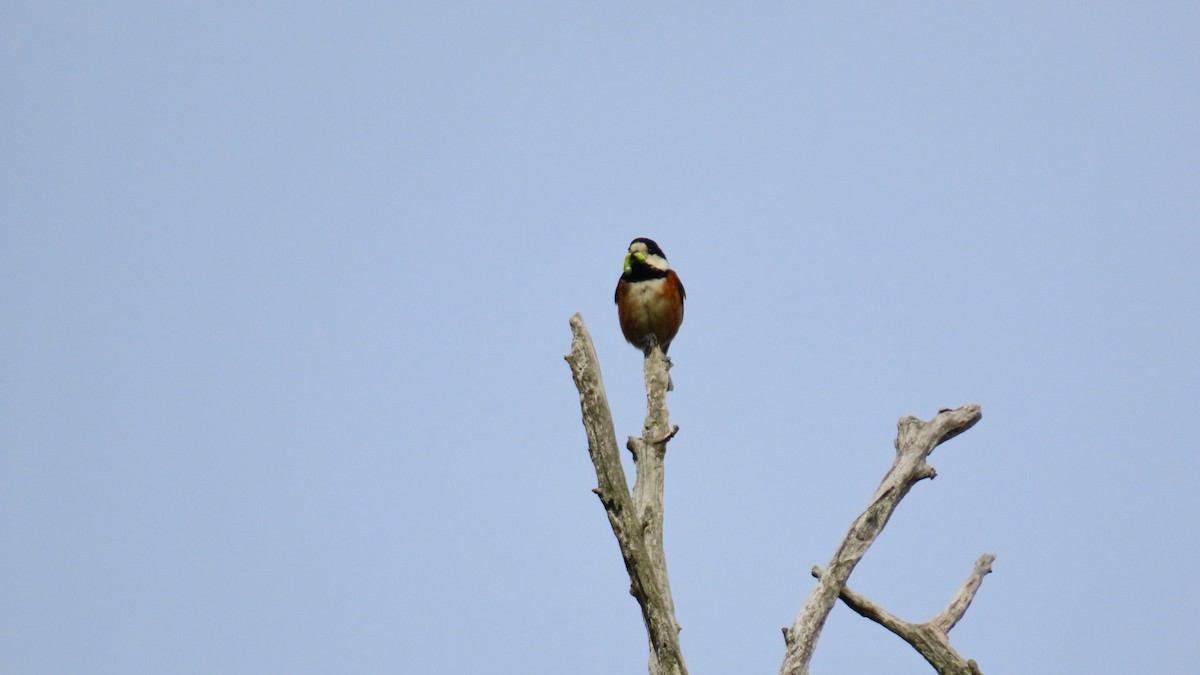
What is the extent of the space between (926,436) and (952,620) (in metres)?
1.19

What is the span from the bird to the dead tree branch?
3202mm

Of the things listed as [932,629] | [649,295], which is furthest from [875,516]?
[649,295]

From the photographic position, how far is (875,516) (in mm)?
6770

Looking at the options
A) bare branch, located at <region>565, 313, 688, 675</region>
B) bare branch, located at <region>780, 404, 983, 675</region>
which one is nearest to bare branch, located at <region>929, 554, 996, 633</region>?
bare branch, located at <region>780, 404, 983, 675</region>

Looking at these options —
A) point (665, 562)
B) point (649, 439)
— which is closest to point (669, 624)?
point (665, 562)

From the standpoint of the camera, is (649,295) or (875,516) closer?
(875,516)

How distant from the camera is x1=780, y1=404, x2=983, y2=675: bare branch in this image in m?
6.45

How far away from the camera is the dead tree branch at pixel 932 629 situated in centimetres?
674

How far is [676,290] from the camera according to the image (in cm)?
953

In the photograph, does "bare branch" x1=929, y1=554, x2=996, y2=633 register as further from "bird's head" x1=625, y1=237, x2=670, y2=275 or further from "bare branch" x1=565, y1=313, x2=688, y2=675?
"bird's head" x1=625, y1=237, x2=670, y2=275

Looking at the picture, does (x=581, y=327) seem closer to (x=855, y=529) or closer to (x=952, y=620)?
(x=855, y=529)

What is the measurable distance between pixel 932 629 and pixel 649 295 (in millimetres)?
3739

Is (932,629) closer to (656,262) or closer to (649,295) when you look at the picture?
(649,295)

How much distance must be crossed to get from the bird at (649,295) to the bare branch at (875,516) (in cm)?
285
